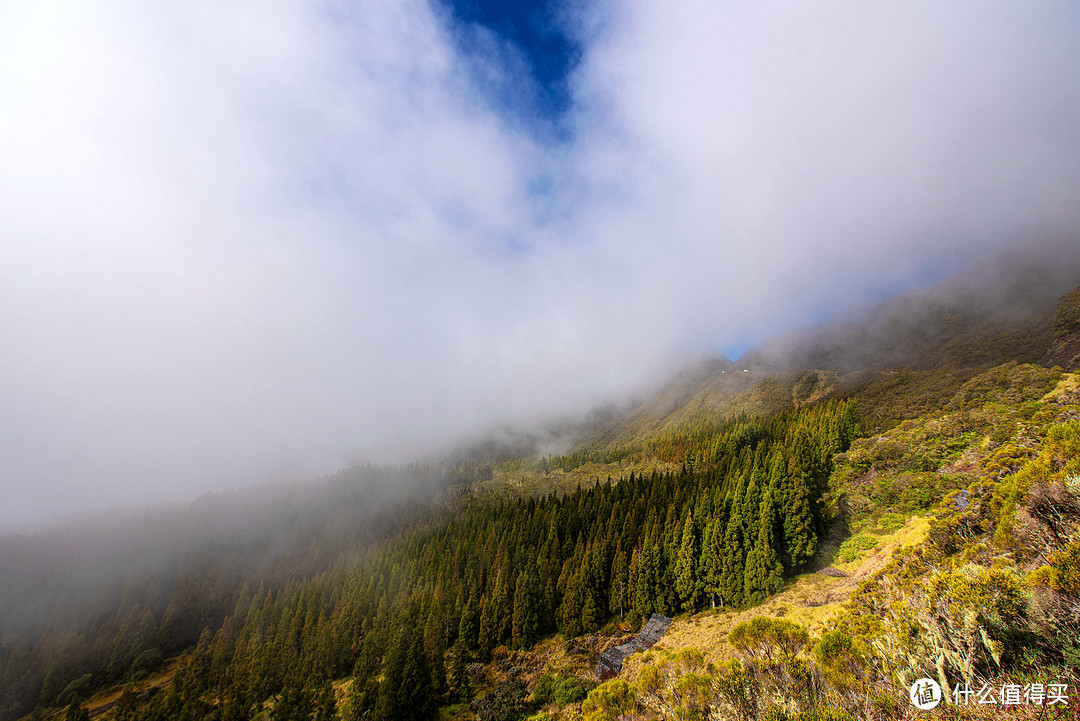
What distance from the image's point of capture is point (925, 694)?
1167cm

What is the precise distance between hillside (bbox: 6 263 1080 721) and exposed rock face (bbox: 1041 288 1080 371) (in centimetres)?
165

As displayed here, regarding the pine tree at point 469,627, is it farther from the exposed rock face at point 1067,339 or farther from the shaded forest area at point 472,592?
the exposed rock face at point 1067,339

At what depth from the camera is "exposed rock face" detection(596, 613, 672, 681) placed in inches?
1871

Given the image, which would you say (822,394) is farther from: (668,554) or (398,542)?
(398,542)

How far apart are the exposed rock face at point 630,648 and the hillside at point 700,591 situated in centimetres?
232

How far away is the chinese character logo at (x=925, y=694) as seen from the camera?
37.3ft

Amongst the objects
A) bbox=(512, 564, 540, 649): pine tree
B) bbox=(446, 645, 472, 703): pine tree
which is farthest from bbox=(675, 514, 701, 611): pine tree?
bbox=(446, 645, 472, 703): pine tree

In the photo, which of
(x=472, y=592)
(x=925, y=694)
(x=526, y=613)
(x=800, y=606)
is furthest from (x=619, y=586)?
(x=925, y=694)

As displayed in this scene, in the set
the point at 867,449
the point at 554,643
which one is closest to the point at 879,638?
the point at 554,643

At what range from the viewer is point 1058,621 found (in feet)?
34.2

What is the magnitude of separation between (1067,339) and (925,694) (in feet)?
417

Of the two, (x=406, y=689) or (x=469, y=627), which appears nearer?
(x=406, y=689)

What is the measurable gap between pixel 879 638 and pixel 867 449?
7367 cm

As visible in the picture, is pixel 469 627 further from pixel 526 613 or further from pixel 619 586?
pixel 619 586
